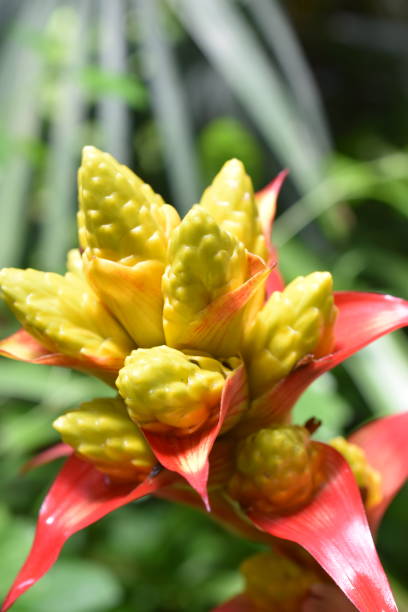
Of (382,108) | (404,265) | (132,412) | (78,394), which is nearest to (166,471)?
(132,412)

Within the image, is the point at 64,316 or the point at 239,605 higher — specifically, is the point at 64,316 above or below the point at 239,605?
above

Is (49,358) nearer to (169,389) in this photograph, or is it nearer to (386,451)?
(169,389)

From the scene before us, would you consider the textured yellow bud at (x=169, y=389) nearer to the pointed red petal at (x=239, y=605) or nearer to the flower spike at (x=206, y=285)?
the flower spike at (x=206, y=285)

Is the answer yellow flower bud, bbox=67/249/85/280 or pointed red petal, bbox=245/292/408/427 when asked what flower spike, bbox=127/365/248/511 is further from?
yellow flower bud, bbox=67/249/85/280

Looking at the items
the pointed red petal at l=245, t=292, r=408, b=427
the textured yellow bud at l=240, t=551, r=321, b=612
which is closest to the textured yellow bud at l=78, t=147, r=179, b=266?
the pointed red petal at l=245, t=292, r=408, b=427

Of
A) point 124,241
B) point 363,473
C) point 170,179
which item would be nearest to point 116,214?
point 124,241

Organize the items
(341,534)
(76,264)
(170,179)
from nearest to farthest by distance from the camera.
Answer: (341,534) < (76,264) < (170,179)

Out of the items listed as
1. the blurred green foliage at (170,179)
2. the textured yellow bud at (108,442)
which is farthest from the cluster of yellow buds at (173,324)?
the blurred green foliage at (170,179)
